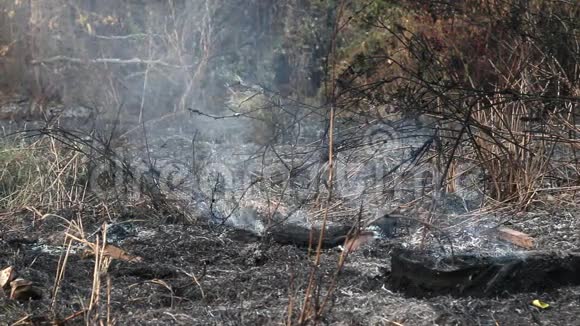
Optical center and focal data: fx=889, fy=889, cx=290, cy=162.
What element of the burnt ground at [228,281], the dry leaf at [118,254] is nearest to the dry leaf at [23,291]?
the burnt ground at [228,281]

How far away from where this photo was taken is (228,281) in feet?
14.9

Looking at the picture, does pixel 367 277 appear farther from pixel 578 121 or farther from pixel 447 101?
pixel 578 121

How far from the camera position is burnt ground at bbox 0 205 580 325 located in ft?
12.8

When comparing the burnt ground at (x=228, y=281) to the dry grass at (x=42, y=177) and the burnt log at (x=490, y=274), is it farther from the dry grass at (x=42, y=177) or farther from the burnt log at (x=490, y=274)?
the dry grass at (x=42, y=177)

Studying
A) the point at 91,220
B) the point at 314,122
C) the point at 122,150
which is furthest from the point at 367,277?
the point at 314,122

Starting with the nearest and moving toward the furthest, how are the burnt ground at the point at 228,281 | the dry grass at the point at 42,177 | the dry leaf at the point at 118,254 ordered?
the burnt ground at the point at 228,281 → the dry leaf at the point at 118,254 → the dry grass at the point at 42,177

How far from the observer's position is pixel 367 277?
4.50m

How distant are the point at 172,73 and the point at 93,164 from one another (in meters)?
4.19

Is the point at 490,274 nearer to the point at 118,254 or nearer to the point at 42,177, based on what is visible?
the point at 118,254

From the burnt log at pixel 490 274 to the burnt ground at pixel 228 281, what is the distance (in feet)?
0.19

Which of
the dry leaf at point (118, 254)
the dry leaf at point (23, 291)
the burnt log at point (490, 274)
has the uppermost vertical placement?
the burnt log at point (490, 274)

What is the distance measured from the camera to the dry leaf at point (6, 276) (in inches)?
168

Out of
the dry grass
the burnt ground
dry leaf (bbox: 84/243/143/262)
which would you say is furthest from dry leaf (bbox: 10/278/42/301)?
the dry grass

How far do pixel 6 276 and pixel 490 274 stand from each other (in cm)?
232
